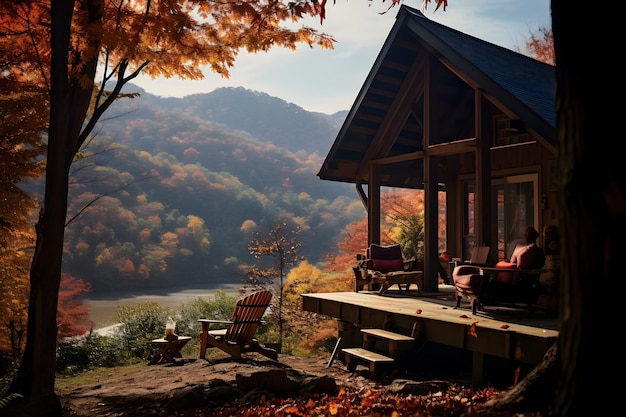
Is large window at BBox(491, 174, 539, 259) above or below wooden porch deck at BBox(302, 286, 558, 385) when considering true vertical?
above

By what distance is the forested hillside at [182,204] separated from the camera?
125 ft

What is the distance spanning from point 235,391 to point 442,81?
295 inches

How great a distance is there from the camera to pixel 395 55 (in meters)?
10.4

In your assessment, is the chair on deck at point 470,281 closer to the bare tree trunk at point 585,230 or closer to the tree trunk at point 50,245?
the bare tree trunk at point 585,230

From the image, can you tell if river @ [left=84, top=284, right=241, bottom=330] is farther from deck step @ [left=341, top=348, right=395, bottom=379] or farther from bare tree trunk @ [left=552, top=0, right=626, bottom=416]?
bare tree trunk @ [left=552, top=0, right=626, bottom=416]

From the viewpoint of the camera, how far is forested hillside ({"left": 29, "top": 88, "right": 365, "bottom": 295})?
38.2 metres

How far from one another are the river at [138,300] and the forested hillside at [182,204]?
1.46 meters

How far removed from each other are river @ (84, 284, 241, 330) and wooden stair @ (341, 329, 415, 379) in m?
22.2

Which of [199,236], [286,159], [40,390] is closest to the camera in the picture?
[40,390]

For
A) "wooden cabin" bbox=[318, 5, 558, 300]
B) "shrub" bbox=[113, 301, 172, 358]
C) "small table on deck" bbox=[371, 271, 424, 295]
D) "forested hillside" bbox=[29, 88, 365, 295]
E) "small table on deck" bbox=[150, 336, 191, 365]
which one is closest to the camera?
"small table on deck" bbox=[150, 336, 191, 365]

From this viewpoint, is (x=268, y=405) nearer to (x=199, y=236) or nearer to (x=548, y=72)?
(x=548, y=72)

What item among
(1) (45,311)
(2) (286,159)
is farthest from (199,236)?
(1) (45,311)

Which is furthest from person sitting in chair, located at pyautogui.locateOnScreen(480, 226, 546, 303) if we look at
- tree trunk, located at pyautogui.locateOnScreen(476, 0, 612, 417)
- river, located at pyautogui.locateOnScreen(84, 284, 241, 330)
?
river, located at pyautogui.locateOnScreen(84, 284, 241, 330)

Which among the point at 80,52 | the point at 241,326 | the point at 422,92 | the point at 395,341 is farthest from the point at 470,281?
the point at 80,52
